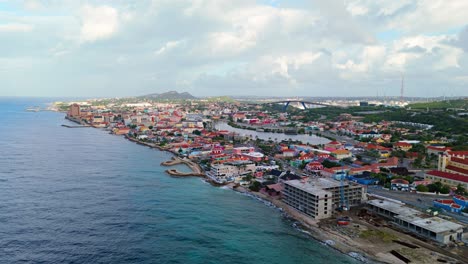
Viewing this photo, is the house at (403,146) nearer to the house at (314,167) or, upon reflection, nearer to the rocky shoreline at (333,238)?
the house at (314,167)

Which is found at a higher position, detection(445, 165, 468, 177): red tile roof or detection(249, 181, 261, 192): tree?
detection(445, 165, 468, 177): red tile roof

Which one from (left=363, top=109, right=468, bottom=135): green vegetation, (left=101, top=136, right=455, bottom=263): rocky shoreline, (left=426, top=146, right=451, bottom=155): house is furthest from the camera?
(left=363, top=109, right=468, bottom=135): green vegetation

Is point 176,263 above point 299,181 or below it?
below

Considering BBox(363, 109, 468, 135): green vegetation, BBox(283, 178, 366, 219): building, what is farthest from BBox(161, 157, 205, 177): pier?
BBox(363, 109, 468, 135): green vegetation

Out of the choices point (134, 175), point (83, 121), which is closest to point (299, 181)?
point (134, 175)

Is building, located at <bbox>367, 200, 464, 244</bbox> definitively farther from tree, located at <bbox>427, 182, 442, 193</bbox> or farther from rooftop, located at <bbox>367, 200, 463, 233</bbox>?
tree, located at <bbox>427, 182, 442, 193</bbox>

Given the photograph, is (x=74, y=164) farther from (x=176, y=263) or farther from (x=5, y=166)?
(x=176, y=263)

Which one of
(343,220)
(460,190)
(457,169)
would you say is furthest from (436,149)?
(343,220)

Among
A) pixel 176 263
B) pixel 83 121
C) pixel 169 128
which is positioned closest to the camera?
pixel 176 263
